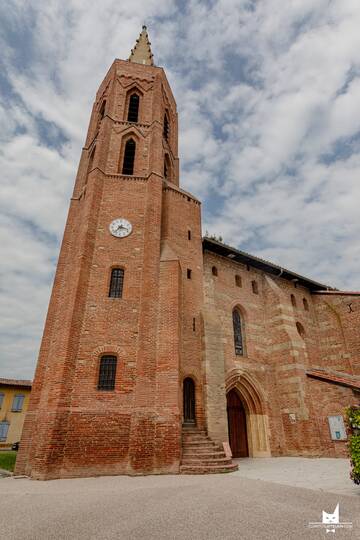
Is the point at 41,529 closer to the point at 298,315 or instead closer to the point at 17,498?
the point at 17,498

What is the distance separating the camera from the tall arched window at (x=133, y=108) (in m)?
17.0

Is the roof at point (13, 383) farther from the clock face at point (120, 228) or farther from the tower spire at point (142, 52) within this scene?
the tower spire at point (142, 52)

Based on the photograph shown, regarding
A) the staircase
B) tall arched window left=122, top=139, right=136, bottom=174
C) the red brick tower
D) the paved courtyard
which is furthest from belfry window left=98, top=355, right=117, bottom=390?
tall arched window left=122, top=139, right=136, bottom=174

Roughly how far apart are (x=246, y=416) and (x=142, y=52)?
973 inches

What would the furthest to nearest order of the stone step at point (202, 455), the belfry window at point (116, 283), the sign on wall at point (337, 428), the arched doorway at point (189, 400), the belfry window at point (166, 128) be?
1. the belfry window at point (166, 128)
2. the sign on wall at point (337, 428)
3. the belfry window at point (116, 283)
4. the arched doorway at point (189, 400)
5. the stone step at point (202, 455)

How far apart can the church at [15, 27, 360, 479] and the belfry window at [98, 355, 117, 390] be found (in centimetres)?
4

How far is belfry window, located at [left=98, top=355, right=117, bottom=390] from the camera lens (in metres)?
9.92

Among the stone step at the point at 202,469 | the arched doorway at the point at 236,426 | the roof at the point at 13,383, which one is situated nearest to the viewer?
the stone step at the point at 202,469

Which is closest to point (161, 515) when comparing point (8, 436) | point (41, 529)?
point (41, 529)

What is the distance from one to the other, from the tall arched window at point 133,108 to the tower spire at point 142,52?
5.39 m

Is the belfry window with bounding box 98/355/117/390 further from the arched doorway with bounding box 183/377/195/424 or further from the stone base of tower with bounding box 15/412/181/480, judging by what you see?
the arched doorway with bounding box 183/377/195/424

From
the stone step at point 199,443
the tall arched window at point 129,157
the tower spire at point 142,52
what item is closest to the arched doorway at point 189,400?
the stone step at point 199,443

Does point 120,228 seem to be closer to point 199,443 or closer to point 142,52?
point 199,443

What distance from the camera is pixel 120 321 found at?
431 inches
